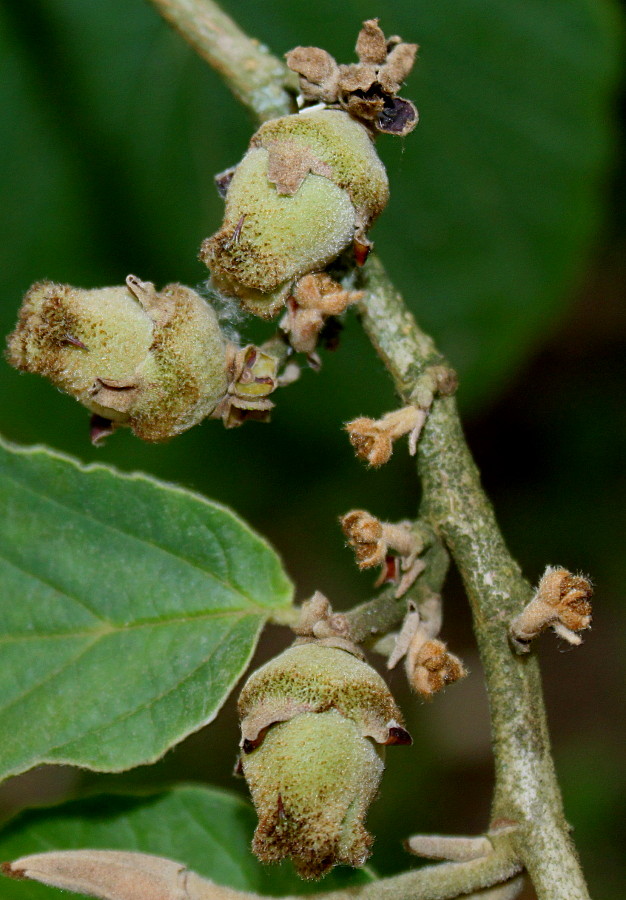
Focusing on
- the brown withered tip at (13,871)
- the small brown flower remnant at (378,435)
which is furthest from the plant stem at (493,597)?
the brown withered tip at (13,871)

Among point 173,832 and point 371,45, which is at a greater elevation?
point 371,45

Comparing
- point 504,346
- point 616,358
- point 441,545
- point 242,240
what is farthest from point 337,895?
point 616,358

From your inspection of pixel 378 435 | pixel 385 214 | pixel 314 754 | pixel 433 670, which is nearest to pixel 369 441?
pixel 378 435

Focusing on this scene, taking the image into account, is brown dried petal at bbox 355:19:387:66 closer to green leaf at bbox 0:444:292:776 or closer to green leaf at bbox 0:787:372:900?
green leaf at bbox 0:444:292:776

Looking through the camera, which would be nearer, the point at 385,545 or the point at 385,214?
the point at 385,545

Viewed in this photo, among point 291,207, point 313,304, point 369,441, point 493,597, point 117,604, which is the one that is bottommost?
point 117,604

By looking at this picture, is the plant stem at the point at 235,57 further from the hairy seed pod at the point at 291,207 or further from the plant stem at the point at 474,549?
the hairy seed pod at the point at 291,207

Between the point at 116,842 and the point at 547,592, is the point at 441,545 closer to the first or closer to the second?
the point at 547,592

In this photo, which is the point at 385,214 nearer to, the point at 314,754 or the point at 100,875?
the point at 314,754
